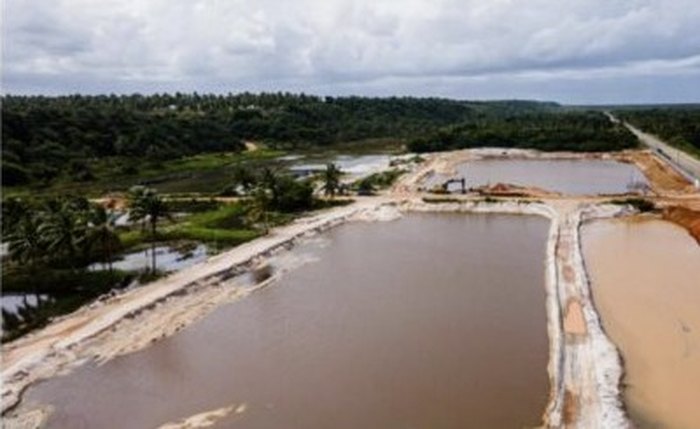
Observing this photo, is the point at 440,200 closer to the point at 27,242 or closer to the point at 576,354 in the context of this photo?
the point at 27,242

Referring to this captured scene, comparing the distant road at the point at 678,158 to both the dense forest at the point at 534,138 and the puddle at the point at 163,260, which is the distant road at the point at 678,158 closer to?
the dense forest at the point at 534,138

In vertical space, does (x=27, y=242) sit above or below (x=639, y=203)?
above

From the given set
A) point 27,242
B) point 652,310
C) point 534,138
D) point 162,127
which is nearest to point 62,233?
point 27,242

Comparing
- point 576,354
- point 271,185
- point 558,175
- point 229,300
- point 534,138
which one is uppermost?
point 534,138

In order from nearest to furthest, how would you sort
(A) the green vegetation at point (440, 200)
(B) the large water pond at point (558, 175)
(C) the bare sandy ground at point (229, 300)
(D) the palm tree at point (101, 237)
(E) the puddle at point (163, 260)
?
(C) the bare sandy ground at point (229, 300), (E) the puddle at point (163, 260), (D) the palm tree at point (101, 237), (A) the green vegetation at point (440, 200), (B) the large water pond at point (558, 175)

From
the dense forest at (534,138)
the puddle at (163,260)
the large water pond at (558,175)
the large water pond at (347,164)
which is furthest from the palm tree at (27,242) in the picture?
the dense forest at (534,138)

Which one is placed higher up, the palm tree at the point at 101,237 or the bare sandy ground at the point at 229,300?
the palm tree at the point at 101,237

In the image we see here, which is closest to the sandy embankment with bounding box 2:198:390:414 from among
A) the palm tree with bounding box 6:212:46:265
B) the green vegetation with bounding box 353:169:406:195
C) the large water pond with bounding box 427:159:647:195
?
the palm tree with bounding box 6:212:46:265

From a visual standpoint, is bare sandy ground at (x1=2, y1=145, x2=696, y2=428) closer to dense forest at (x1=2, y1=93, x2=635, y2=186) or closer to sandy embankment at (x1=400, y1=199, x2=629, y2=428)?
sandy embankment at (x1=400, y1=199, x2=629, y2=428)

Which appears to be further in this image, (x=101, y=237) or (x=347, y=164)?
(x=347, y=164)
